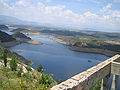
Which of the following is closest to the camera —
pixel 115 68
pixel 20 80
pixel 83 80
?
pixel 83 80

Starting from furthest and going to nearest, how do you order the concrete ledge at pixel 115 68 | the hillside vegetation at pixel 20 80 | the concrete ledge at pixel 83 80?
the hillside vegetation at pixel 20 80 < the concrete ledge at pixel 115 68 < the concrete ledge at pixel 83 80

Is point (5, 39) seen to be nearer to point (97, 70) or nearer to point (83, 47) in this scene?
point (83, 47)

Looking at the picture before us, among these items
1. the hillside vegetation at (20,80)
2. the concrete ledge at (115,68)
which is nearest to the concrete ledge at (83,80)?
the concrete ledge at (115,68)

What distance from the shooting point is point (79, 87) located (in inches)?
171

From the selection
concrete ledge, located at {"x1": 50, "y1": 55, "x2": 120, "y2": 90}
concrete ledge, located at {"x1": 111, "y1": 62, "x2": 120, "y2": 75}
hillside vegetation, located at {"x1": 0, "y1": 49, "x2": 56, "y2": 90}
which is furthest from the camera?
hillside vegetation, located at {"x1": 0, "y1": 49, "x2": 56, "y2": 90}

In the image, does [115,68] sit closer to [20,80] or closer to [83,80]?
[83,80]

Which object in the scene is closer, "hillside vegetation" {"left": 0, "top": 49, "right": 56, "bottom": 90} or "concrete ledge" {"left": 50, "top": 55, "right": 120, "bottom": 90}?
"concrete ledge" {"left": 50, "top": 55, "right": 120, "bottom": 90}

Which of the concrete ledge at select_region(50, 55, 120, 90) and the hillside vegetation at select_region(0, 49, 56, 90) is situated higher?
the concrete ledge at select_region(50, 55, 120, 90)

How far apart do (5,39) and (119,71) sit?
266 ft

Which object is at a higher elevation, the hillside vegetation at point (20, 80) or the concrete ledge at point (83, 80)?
the concrete ledge at point (83, 80)

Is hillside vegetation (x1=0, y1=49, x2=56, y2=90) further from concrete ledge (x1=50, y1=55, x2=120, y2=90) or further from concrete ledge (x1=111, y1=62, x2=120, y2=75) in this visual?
concrete ledge (x1=111, y1=62, x2=120, y2=75)

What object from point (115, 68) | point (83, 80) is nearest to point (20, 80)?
point (115, 68)

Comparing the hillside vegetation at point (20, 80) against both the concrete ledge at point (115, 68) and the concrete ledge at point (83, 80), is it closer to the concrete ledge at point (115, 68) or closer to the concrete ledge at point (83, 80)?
the concrete ledge at point (83, 80)

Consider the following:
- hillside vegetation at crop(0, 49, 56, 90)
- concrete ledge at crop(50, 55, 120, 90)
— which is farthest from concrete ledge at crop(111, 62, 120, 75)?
hillside vegetation at crop(0, 49, 56, 90)
